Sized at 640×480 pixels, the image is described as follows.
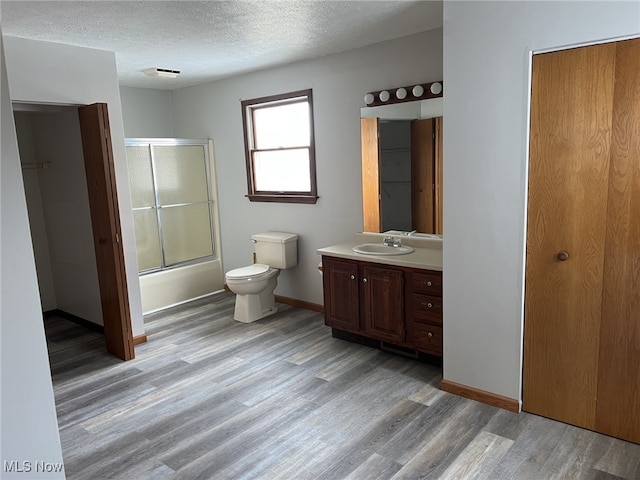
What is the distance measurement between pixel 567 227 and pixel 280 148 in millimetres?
2964

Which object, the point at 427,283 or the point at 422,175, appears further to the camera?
the point at 422,175

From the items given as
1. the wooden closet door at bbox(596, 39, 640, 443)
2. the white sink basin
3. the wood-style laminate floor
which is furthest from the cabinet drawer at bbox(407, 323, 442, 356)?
the wooden closet door at bbox(596, 39, 640, 443)

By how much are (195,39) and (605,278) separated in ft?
9.95

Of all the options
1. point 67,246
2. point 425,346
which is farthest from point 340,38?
point 67,246

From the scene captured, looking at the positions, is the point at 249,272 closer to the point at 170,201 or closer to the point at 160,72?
the point at 170,201

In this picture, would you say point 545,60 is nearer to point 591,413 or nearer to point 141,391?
point 591,413

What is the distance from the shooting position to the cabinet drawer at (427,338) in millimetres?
3158

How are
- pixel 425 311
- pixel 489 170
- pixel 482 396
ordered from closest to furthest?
1. pixel 489 170
2. pixel 482 396
3. pixel 425 311

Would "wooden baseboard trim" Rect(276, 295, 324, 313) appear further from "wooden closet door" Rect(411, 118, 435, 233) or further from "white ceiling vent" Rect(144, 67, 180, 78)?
"white ceiling vent" Rect(144, 67, 180, 78)

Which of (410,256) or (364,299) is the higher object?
(410,256)

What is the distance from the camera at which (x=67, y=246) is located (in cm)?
456

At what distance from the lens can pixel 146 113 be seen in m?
5.34

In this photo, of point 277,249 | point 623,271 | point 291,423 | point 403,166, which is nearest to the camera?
point 623,271

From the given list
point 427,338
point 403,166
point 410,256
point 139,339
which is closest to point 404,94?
point 403,166
